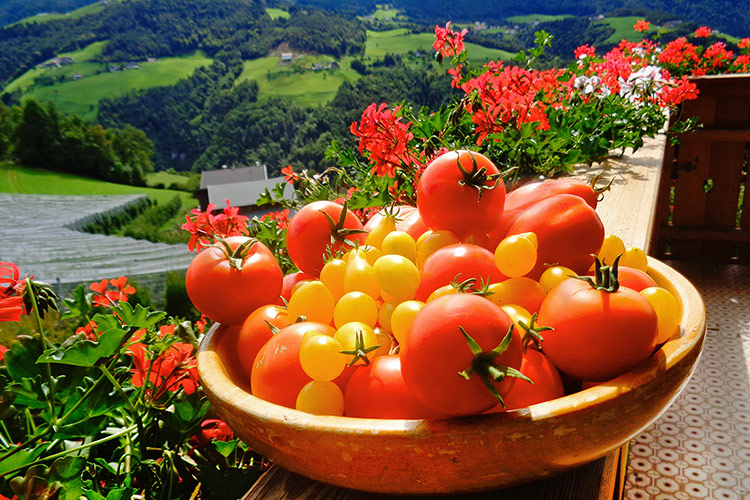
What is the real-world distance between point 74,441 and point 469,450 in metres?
0.53

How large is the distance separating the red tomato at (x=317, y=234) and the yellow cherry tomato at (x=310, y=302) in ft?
0.42

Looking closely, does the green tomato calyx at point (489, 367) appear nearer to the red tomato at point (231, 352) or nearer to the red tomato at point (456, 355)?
the red tomato at point (456, 355)

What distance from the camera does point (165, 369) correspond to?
84cm

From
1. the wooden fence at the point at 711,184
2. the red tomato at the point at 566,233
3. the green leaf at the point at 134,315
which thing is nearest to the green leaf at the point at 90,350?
the green leaf at the point at 134,315

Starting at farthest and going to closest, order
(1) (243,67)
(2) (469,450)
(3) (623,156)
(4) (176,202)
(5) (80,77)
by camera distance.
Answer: (1) (243,67)
(5) (80,77)
(4) (176,202)
(3) (623,156)
(2) (469,450)

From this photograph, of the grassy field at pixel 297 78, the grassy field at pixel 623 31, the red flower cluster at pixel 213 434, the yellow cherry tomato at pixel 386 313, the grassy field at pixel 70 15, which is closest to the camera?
the yellow cherry tomato at pixel 386 313

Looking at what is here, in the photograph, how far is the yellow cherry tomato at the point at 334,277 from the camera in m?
0.68

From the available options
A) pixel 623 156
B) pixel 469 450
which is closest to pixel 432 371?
pixel 469 450

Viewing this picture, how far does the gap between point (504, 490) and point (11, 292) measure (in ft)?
2.36

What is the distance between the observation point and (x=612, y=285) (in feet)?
1.69

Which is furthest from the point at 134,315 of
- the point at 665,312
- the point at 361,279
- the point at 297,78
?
the point at 297,78

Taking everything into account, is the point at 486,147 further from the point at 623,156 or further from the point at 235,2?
the point at 235,2

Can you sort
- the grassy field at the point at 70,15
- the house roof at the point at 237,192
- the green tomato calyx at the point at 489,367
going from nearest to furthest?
the green tomato calyx at the point at 489,367, the house roof at the point at 237,192, the grassy field at the point at 70,15

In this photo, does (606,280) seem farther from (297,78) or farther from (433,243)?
(297,78)
